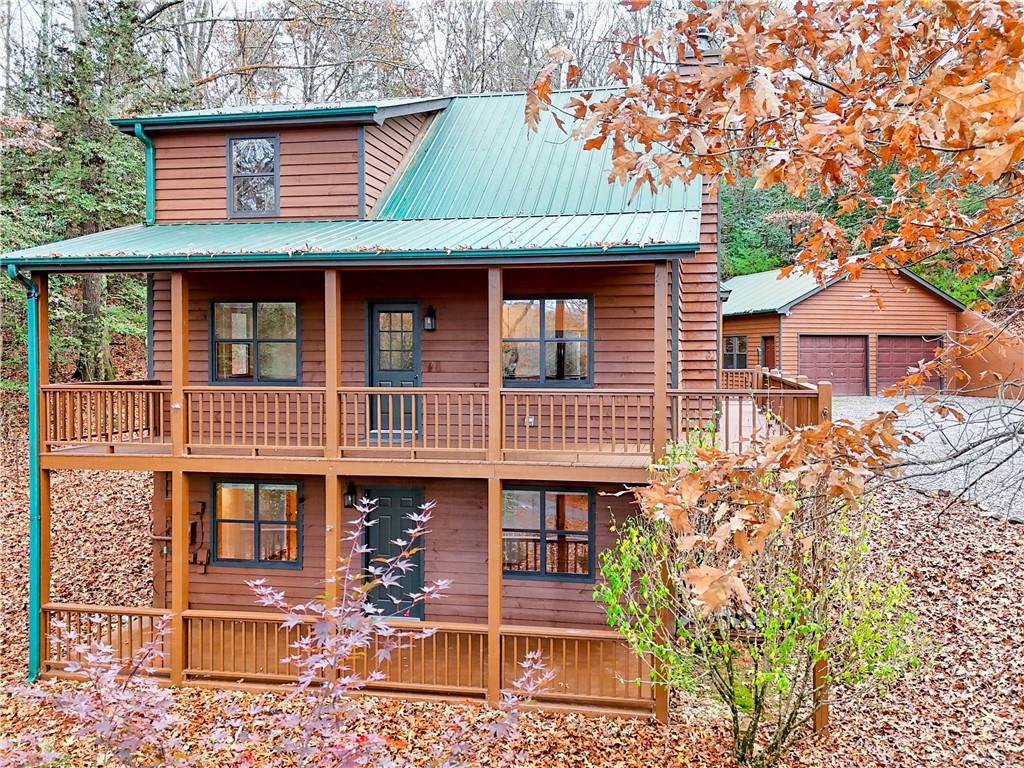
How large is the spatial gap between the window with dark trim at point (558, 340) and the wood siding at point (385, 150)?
3.26 meters

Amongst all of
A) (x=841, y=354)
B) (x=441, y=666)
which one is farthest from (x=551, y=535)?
(x=841, y=354)

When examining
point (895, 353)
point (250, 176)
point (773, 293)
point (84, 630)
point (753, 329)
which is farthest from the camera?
point (753, 329)

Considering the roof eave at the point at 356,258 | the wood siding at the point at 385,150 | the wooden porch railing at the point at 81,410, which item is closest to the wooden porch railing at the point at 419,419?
the wooden porch railing at the point at 81,410

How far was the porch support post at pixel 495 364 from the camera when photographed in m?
9.34

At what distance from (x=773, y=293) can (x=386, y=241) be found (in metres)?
22.4

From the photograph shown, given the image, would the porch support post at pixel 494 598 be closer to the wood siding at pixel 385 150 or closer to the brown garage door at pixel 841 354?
the wood siding at pixel 385 150

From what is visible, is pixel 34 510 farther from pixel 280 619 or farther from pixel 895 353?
pixel 895 353

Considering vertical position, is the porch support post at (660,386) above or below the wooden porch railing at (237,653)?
above

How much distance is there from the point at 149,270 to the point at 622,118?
27.7 feet

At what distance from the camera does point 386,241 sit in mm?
9961

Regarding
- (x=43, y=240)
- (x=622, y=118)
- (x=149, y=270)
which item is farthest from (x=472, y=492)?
(x=43, y=240)

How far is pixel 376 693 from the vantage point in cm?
968

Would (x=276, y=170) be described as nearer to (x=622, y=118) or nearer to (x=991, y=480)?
(x=622, y=118)

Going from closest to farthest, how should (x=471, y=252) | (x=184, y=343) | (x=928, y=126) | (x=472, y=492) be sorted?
(x=928, y=126) → (x=471, y=252) → (x=184, y=343) → (x=472, y=492)
